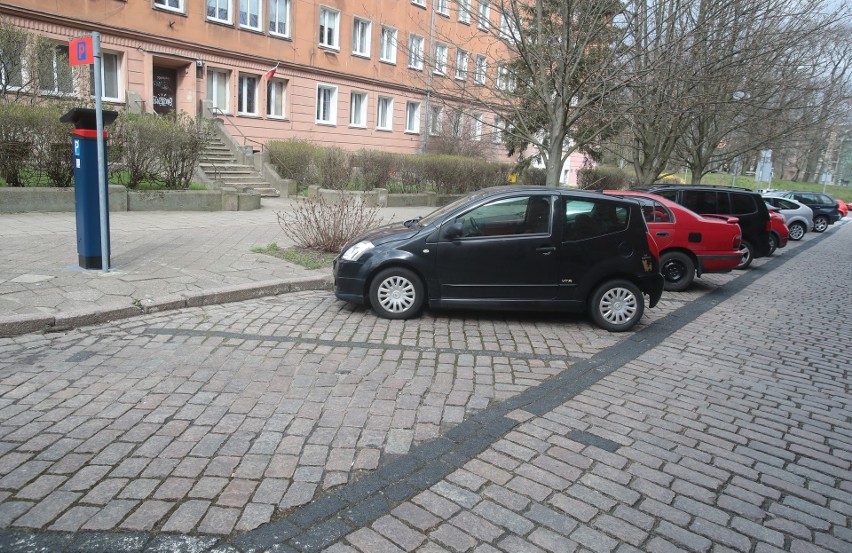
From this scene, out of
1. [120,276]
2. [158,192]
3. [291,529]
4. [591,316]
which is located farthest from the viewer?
[158,192]

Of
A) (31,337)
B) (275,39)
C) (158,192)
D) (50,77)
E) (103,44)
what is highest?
(275,39)

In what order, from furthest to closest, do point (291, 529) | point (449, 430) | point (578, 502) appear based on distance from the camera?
point (449, 430) → point (578, 502) → point (291, 529)

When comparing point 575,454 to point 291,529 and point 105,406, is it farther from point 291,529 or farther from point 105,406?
point 105,406

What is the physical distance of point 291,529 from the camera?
3.14 metres

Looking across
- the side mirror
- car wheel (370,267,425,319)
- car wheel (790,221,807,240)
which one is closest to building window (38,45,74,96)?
car wheel (370,267,425,319)

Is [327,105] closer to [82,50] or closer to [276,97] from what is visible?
[276,97]

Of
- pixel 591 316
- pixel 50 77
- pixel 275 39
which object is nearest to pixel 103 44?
pixel 50 77

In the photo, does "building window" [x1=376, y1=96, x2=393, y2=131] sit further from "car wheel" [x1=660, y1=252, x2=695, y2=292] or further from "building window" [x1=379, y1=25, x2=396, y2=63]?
"car wheel" [x1=660, y1=252, x2=695, y2=292]

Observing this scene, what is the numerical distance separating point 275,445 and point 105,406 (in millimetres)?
1444

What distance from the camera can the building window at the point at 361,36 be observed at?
29.1 meters

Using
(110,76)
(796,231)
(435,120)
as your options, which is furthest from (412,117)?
(796,231)

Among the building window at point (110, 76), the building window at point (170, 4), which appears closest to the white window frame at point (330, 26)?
the building window at point (170, 4)

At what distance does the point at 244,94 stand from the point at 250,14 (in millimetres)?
3122

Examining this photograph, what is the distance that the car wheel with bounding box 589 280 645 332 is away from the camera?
7398 millimetres
